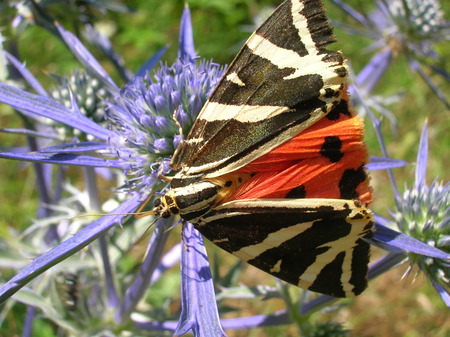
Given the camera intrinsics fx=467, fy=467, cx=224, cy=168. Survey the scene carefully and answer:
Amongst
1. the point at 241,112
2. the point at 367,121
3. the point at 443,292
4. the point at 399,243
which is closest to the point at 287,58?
the point at 241,112

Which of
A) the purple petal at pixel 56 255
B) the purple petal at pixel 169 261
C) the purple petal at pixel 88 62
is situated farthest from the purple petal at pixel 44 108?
the purple petal at pixel 169 261

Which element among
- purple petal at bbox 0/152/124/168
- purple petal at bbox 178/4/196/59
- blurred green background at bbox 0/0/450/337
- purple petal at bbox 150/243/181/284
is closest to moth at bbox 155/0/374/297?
purple petal at bbox 0/152/124/168

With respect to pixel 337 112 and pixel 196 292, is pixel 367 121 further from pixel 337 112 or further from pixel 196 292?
pixel 196 292

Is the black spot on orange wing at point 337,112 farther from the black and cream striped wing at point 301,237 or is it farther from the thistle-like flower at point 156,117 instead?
the thistle-like flower at point 156,117

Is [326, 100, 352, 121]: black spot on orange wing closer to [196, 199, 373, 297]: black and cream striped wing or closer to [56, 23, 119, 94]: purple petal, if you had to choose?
[196, 199, 373, 297]: black and cream striped wing

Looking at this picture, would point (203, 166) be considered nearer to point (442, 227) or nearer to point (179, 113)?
point (179, 113)
